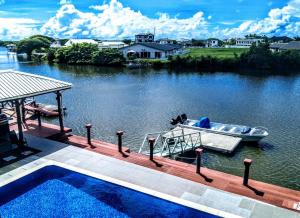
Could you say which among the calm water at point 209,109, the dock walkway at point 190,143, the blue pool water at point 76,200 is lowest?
the calm water at point 209,109

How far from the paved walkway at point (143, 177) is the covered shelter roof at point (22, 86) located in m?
2.83

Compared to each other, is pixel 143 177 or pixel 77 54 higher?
pixel 77 54

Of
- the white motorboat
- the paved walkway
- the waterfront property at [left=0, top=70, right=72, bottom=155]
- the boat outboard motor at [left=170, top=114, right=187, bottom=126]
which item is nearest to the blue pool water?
the paved walkway

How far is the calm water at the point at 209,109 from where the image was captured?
56.3ft

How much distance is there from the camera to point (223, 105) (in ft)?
99.3

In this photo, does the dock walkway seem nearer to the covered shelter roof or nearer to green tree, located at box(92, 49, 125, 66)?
the covered shelter roof

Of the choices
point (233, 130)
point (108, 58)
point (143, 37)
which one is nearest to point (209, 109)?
point (233, 130)

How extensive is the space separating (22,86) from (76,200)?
6.62m

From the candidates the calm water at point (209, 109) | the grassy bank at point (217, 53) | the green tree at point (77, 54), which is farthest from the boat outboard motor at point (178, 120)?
the green tree at point (77, 54)

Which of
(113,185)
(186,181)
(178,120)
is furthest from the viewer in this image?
(178,120)

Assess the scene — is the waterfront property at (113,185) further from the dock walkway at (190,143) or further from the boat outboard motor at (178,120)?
the boat outboard motor at (178,120)

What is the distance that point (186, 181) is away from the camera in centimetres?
1171

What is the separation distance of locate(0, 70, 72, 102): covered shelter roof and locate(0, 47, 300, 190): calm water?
246 inches

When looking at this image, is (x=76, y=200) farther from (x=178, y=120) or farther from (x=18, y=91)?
(x=178, y=120)
